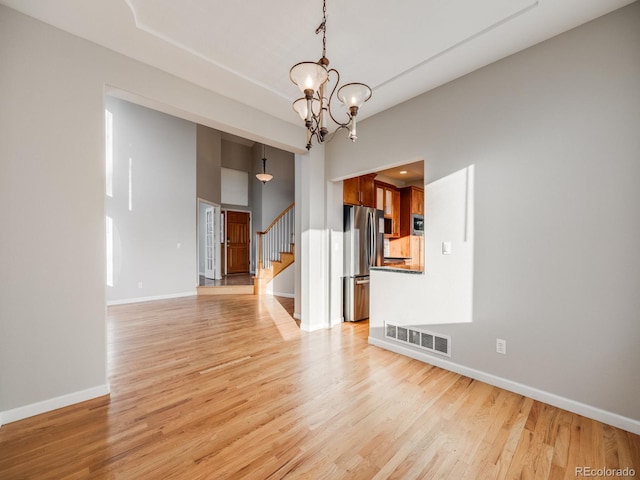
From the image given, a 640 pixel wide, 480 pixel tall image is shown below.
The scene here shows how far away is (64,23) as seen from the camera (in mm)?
2139

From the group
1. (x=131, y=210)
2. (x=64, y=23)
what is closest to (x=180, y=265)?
(x=131, y=210)

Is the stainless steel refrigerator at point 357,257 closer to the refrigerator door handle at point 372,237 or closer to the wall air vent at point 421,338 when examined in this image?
the refrigerator door handle at point 372,237

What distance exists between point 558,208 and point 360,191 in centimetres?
293

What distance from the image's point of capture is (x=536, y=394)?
228 cm

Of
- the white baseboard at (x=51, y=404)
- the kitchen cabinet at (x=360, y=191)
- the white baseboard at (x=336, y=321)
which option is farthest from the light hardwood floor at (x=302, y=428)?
the kitchen cabinet at (x=360, y=191)

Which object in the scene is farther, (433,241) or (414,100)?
(414,100)

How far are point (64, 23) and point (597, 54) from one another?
405 centimetres

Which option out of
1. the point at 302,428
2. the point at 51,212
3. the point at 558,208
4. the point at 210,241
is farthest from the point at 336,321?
the point at 210,241

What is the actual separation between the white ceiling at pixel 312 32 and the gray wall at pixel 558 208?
11.0 inches

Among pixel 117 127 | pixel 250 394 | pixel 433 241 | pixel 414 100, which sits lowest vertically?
pixel 250 394

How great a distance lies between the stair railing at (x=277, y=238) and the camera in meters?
6.94

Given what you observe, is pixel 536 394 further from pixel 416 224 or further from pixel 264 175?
pixel 264 175

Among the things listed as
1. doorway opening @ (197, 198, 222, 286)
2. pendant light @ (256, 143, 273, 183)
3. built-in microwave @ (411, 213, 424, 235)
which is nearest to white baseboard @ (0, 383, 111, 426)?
doorway opening @ (197, 198, 222, 286)

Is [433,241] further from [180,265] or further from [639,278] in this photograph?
[180,265]
